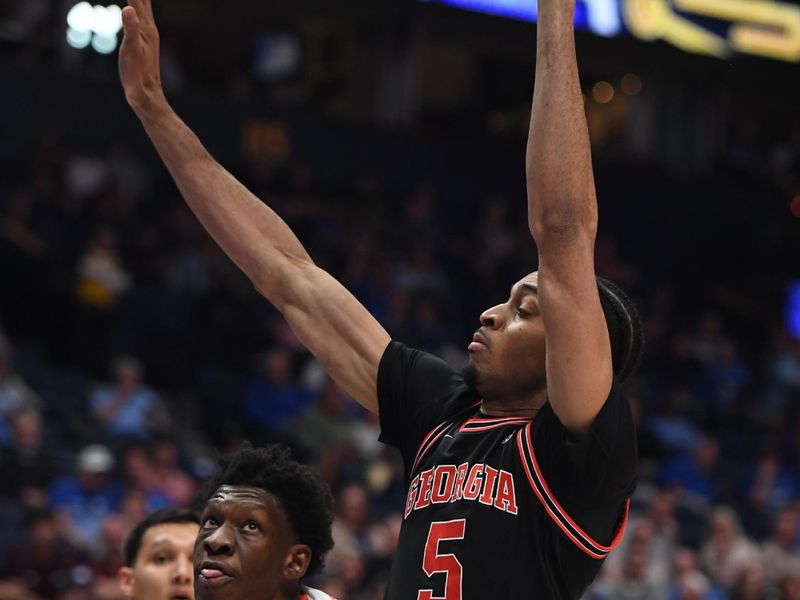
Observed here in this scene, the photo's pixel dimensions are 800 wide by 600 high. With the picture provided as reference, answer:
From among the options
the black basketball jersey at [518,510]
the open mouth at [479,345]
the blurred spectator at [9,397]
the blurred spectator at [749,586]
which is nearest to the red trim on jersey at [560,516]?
the black basketball jersey at [518,510]

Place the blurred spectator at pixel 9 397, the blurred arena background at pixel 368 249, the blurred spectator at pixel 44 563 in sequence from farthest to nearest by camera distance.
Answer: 1. the blurred arena background at pixel 368 249
2. the blurred spectator at pixel 9 397
3. the blurred spectator at pixel 44 563

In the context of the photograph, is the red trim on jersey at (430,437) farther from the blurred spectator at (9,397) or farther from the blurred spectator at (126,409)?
the blurred spectator at (126,409)

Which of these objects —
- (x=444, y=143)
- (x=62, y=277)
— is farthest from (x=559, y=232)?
(x=444, y=143)

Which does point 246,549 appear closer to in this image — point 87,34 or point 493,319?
point 493,319

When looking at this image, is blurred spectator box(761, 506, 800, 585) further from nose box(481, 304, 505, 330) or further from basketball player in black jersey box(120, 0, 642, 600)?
nose box(481, 304, 505, 330)

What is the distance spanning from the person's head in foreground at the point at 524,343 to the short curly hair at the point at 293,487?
18.1 inches

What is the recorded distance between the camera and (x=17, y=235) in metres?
11.6

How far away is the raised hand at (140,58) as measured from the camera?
330 centimetres

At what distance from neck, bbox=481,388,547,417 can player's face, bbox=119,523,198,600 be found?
127 cm

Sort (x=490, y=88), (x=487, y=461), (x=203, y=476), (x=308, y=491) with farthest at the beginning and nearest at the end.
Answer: (x=490, y=88) → (x=203, y=476) → (x=308, y=491) → (x=487, y=461)

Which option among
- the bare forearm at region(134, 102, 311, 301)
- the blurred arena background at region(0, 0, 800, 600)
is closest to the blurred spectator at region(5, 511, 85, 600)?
the blurred arena background at region(0, 0, 800, 600)

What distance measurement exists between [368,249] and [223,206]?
33.7ft

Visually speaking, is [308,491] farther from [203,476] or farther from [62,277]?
[62,277]

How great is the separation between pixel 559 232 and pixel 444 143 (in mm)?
14173
